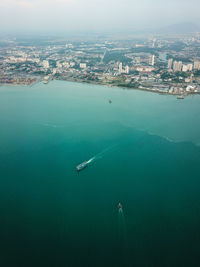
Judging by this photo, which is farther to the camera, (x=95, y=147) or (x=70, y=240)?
(x=95, y=147)

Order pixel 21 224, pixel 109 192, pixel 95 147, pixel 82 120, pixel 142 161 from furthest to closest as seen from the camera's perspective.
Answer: pixel 82 120 < pixel 95 147 < pixel 142 161 < pixel 109 192 < pixel 21 224

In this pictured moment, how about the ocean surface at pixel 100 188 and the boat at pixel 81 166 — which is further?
the boat at pixel 81 166

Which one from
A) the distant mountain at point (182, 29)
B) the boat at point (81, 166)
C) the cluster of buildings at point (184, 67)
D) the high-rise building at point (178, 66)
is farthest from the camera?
the distant mountain at point (182, 29)

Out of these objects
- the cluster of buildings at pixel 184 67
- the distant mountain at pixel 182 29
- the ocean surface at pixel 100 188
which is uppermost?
the distant mountain at pixel 182 29

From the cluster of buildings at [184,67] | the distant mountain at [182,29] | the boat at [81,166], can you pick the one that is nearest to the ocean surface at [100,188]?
the boat at [81,166]

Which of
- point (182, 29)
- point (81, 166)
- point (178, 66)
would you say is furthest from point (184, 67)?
Answer: point (182, 29)

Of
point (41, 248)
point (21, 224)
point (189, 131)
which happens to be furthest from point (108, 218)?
point (189, 131)

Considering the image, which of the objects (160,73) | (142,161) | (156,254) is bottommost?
(156,254)

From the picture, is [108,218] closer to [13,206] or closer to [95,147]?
[13,206]

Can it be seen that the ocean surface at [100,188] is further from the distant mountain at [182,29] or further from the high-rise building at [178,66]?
the distant mountain at [182,29]

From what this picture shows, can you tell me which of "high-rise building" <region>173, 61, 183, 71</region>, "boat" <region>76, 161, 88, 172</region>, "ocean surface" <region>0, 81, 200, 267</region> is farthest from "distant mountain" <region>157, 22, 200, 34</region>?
"boat" <region>76, 161, 88, 172</region>
